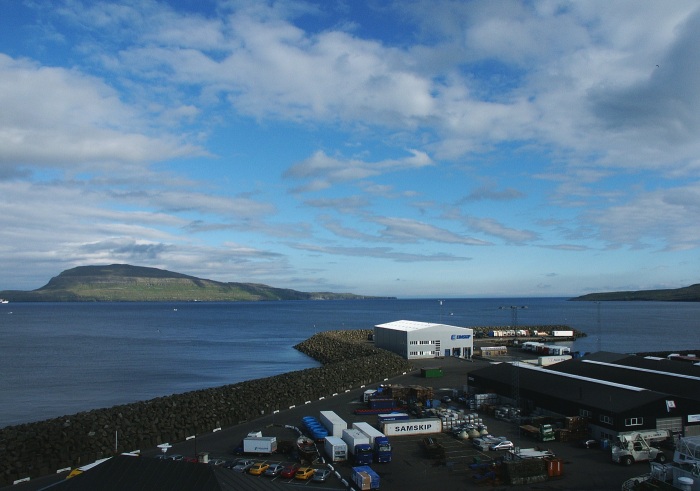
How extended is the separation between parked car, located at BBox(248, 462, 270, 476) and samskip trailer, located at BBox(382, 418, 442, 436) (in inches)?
279

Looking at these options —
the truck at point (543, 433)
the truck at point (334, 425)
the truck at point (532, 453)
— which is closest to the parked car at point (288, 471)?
the truck at point (334, 425)

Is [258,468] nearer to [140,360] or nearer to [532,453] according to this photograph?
[532,453]

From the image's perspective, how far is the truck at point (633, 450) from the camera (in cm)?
2112

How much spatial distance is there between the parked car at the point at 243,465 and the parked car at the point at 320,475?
8.15ft

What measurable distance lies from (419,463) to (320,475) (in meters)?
4.28

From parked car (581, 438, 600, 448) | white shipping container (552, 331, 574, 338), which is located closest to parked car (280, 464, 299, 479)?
parked car (581, 438, 600, 448)

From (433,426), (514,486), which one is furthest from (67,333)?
(514,486)

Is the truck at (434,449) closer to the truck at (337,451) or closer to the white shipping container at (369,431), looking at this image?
the white shipping container at (369,431)

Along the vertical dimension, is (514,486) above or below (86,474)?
below

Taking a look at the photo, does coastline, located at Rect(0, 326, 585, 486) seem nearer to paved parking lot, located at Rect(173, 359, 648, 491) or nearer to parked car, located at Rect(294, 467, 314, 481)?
paved parking lot, located at Rect(173, 359, 648, 491)

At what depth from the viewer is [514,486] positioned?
61.9 ft

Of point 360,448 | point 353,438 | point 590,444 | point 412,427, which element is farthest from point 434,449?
point 590,444

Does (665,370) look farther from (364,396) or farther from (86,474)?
(86,474)

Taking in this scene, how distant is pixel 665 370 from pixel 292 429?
81.6 ft
